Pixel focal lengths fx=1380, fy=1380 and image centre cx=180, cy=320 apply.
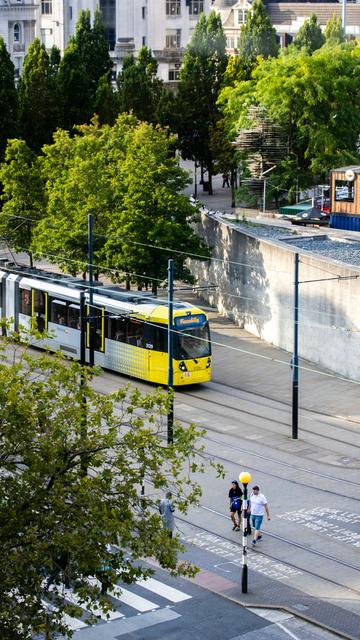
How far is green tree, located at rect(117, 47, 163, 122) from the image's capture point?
96438 millimetres

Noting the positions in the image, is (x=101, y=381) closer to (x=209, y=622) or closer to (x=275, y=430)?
(x=275, y=430)

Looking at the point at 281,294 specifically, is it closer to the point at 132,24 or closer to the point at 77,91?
the point at 77,91

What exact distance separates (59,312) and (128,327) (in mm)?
5018

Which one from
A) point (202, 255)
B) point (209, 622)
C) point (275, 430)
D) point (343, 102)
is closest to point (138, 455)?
point (209, 622)

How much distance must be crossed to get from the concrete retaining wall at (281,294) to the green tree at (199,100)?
2929cm

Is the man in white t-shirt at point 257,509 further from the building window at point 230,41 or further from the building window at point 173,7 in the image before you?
the building window at point 230,41

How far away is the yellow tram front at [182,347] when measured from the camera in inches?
1997

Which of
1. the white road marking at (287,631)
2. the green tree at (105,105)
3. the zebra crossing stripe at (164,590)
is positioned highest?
the green tree at (105,105)

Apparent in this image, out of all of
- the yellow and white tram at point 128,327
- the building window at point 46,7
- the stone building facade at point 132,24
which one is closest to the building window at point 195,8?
the stone building facade at point 132,24

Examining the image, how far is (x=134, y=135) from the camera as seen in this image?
222 feet

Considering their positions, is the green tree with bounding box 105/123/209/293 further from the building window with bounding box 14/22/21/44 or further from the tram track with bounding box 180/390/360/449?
the building window with bounding box 14/22/21/44

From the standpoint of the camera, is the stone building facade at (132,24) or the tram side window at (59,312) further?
the stone building facade at (132,24)

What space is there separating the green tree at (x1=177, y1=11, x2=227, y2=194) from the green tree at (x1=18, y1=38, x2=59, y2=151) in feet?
38.7

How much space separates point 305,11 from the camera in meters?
185
